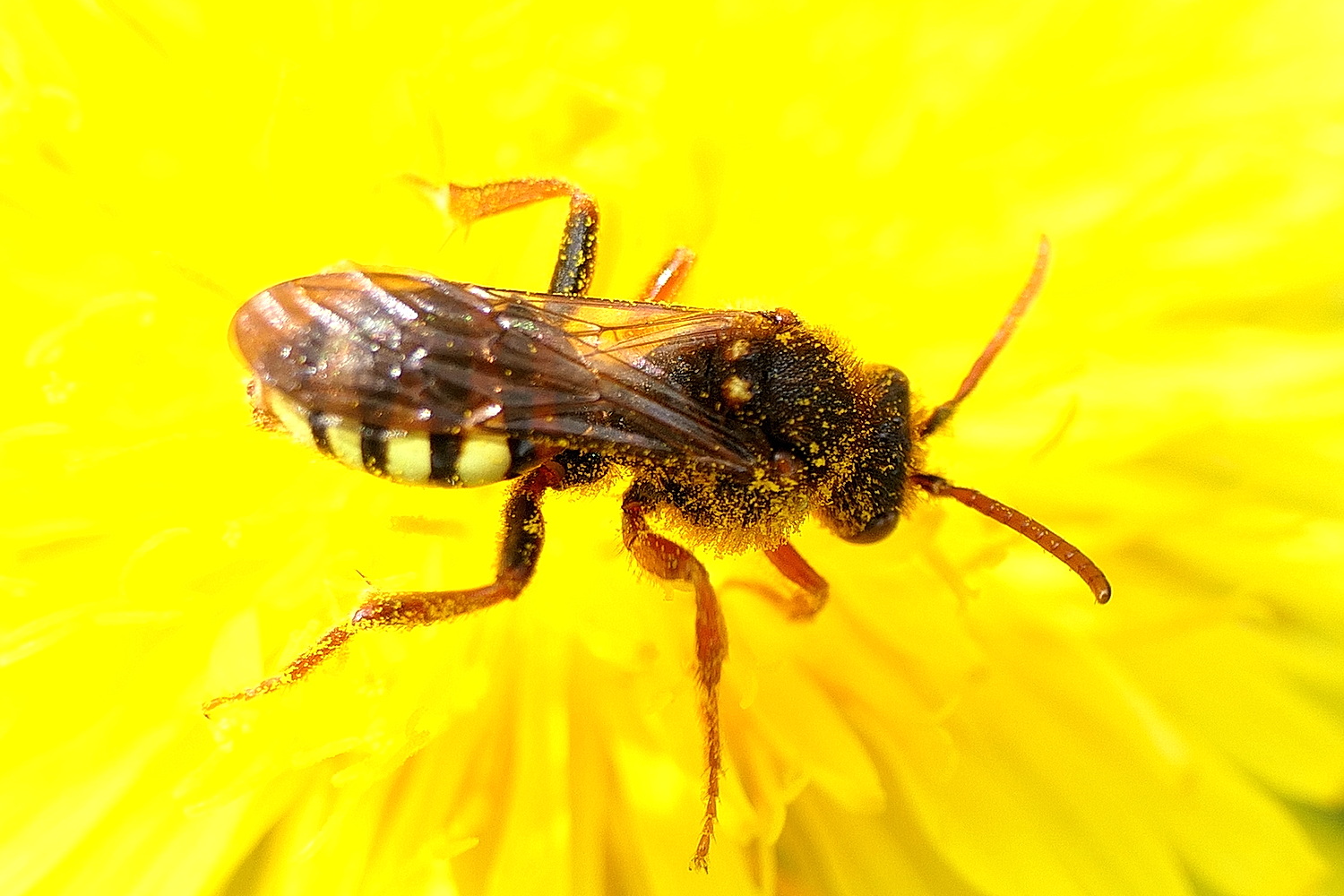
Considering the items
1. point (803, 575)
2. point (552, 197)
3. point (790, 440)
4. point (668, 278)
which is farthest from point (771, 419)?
point (552, 197)

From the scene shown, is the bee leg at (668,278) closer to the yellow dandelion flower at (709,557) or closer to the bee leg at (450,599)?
the yellow dandelion flower at (709,557)

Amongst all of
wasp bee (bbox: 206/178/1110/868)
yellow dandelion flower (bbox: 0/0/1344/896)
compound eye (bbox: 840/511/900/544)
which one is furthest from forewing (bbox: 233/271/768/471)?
yellow dandelion flower (bbox: 0/0/1344/896)

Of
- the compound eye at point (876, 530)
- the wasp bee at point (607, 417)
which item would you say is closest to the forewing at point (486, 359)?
the wasp bee at point (607, 417)

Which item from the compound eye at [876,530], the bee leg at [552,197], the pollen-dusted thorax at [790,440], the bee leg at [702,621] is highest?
the bee leg at [552,197]

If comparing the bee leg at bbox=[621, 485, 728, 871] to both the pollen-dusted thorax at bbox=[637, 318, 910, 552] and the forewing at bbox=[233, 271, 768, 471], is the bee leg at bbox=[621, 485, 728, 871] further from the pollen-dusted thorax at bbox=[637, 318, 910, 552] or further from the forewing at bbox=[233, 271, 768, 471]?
the forewing at bbox=[233, 271, 768, 471]

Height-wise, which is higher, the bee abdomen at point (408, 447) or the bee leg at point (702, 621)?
the bee abdomen at point (408, 447)
